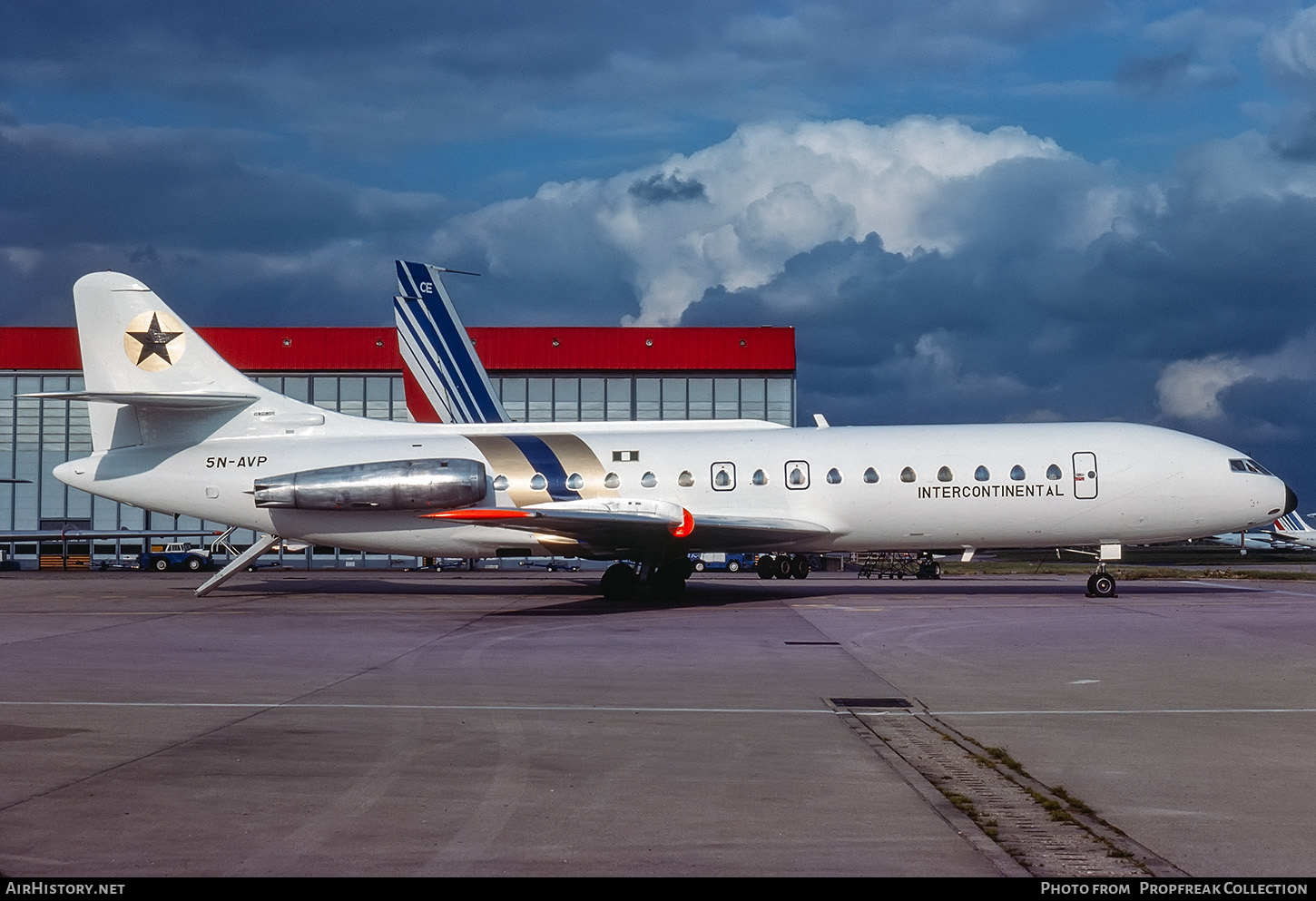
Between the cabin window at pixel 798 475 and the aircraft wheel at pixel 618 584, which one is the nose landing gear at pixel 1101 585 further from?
the aircraft wheel at pixel 618 584

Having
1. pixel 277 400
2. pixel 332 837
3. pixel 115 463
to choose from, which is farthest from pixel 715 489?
pixel 332 837

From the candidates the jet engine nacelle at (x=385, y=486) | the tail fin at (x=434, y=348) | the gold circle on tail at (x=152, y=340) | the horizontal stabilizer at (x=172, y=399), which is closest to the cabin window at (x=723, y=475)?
the jet engine nacelle at (x=385, y=486)

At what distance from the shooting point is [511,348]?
62031 millimetres

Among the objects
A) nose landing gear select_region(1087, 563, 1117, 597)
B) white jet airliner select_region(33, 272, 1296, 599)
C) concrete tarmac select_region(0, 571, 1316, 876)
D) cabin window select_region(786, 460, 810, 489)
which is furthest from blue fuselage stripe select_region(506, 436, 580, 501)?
nose landing gear select_region(1087, 563, 1117, 597)

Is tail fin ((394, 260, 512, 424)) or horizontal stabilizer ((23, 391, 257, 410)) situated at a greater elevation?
tail fin ((394, 260, 512, 424))

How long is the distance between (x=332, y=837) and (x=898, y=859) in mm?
2884

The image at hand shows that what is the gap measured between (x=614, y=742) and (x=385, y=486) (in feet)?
55.6

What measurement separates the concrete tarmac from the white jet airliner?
5.57 metres

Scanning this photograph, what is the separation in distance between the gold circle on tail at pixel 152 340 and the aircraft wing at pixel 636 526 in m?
7.24

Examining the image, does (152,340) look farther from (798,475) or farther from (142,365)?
(798,475)

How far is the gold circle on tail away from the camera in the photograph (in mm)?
25969

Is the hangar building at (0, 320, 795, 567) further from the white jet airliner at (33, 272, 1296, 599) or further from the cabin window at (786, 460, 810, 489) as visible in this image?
the cabin window at (786, 460, 810, 489)

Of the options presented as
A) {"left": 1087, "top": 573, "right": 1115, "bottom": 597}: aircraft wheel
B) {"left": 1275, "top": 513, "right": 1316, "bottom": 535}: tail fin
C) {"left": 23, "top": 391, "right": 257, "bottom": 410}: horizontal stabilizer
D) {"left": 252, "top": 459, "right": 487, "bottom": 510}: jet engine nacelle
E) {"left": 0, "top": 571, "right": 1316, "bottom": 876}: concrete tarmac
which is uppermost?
{"left": 23, "top": 391, "right": 257, "bottom": 410}: horizontal stabilizer

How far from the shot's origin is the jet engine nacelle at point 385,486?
2481cm
